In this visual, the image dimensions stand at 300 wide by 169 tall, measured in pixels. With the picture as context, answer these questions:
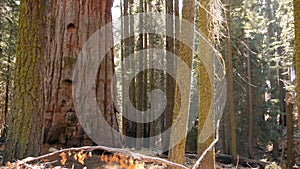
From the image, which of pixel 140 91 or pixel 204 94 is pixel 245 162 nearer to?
pixel 204 94

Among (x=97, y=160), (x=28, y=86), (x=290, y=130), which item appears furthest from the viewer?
(x=290, y=130)

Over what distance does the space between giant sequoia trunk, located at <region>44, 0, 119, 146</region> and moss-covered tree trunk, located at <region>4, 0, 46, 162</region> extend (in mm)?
1997

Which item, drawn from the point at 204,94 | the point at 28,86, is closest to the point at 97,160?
the point at 28,86

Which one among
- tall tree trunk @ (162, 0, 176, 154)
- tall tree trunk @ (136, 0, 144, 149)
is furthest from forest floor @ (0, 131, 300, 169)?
tall tree trunk @ (136, 0, 144, 149)

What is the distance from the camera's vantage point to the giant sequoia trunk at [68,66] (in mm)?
5895

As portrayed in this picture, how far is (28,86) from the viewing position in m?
3.83

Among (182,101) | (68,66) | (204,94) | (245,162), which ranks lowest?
(245,162)

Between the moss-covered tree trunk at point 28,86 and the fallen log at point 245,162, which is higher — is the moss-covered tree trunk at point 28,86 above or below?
above

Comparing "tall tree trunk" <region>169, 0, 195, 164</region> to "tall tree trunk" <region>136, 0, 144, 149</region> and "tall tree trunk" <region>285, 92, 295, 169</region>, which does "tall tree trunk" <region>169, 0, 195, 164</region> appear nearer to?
"tall tree trunk" <region>285, 92, 295, 169</region>

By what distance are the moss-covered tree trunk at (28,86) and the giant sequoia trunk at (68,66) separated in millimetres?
1997

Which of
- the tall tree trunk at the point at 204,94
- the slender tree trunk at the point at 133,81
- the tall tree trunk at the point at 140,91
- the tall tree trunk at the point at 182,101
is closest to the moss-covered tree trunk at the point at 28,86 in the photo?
the tall tree trunk at the point at 182,101

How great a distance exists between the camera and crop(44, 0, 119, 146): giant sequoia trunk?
5895mm

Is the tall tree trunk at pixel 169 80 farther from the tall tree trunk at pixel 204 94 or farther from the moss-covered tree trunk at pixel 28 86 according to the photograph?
the moss-covered tree trunk at pixel 28 86

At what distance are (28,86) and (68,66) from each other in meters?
2.30
